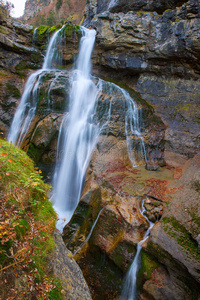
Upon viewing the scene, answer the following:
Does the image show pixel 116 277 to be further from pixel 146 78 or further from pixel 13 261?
pixel 146 78

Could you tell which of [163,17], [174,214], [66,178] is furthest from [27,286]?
[163,17]

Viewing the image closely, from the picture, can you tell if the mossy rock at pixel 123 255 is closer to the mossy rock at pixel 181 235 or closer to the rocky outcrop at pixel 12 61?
the mossy rock at pixel 181 235

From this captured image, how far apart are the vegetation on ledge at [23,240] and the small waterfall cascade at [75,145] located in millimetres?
4999

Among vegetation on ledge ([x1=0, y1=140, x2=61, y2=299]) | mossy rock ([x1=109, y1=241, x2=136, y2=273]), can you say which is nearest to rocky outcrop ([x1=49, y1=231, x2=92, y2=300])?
vegetation on ledge ([x1=0, y1=140, x2=61, y2=299])

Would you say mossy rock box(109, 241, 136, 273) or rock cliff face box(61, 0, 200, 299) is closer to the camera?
rock cliff face box(61, 0, 200, 299)

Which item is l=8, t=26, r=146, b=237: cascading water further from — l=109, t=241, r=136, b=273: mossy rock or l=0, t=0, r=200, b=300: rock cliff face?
Result: l=109, t=241, r=136, b=273: mossy rock

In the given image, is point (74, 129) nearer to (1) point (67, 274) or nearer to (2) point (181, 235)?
(2) point (181, 235)

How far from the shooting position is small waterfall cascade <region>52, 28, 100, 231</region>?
8.70 m

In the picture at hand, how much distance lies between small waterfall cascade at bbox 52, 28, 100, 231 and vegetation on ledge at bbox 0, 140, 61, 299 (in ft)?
16.4

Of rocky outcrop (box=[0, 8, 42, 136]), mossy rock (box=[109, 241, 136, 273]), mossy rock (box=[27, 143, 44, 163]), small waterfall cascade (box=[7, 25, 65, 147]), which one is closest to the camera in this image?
mossy rock (box=[109, 241, 136, 273])

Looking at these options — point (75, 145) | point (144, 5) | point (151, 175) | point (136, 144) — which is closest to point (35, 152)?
point (75, 145)

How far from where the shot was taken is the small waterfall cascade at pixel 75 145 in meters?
8.70

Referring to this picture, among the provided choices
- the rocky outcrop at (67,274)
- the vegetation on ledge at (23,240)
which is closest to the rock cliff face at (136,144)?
the rocky outcrop at (67,274)

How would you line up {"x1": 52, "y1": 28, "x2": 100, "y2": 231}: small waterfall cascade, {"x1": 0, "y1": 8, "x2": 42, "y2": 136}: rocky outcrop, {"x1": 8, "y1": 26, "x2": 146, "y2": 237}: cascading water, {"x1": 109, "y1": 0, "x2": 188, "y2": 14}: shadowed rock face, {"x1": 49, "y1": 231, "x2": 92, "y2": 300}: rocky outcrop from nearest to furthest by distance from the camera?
{"x1": 49, "y1": 231, "x2": 92, "y2": 300}: rocky outcrop
{"x1": 52, "y1": 28, "x2": 100, "y2": 231}: small waterfall cascade
{"x1": 8, "y1": 26, "x2": 146, "y2": 237}: cascading water
{"x1": 0, "y1": 8, "x2": 42, "y2": 136}: rocky outcrop
{"x1": 109, "y1": 0, "x2": 188, "y2": 14}: shadowed rock face
